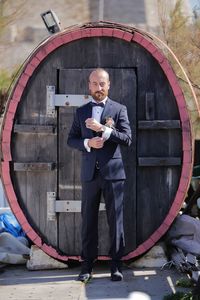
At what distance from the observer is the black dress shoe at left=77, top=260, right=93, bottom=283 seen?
17.9 feet

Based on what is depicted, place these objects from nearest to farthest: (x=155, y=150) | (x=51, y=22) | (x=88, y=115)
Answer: (x=88, y=115) < (x=155, y=150) < (x=51, y=22)

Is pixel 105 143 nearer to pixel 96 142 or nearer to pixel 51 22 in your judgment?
pixel 96 142

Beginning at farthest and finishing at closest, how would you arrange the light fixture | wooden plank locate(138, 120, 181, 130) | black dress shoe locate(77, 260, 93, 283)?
the light fixture
wooden plank locate(138, 120, 181, 130)
black dress shoe locate(77, 260, 93, 283)

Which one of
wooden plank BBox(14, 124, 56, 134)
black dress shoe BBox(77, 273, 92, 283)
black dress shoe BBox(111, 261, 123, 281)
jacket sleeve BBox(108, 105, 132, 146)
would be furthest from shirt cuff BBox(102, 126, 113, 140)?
black dress shoe BBox(77, 273, 92, 283)

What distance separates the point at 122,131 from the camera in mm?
5328

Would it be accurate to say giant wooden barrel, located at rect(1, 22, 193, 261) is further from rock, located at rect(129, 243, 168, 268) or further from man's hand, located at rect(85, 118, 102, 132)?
man's hand, located at rect(85, 118, 102, 132)

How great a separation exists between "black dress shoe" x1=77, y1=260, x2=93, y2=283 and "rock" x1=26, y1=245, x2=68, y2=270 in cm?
43

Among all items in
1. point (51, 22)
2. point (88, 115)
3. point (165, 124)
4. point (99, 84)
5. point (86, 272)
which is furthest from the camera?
point (51, 22)

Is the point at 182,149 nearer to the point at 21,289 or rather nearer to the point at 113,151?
the point at 113,151

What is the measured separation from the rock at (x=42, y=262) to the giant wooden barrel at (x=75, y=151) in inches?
3.4

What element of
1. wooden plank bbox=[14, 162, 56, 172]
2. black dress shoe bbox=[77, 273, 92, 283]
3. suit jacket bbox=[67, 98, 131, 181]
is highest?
suit jacket bbox=[67, 98, 131, 181]

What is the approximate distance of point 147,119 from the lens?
19.0 feet

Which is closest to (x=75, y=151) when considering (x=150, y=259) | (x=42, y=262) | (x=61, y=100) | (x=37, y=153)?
(x=37, y=153)

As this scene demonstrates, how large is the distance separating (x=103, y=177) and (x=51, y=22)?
1816 millimetres
